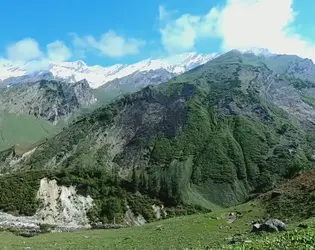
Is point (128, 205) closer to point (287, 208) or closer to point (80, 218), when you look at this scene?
point (80, 218)

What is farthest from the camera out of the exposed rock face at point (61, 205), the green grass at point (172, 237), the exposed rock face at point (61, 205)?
the exposed rock face at point (61, 205)

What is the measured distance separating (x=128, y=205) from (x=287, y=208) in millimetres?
109386

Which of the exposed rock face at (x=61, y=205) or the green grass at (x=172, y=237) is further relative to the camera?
the exposed rock face at (x=61, y=205)

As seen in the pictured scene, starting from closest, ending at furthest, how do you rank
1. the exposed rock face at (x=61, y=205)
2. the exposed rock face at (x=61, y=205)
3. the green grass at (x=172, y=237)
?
the green grass at (x=172, y=237), the exposed rock face at (x=61, y=205), the exposed rock face at (x=61, y=205)

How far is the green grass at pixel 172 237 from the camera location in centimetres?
4384

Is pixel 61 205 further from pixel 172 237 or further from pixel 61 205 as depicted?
pixel 172 237

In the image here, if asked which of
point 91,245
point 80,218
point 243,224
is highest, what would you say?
point 91,245

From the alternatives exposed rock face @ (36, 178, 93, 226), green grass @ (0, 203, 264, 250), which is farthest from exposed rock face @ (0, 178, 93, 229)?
green grass @ (0, 203, 264, 250)

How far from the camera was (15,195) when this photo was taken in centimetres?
14338

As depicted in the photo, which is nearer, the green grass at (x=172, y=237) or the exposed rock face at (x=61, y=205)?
the green grass at (x=172, y=237)

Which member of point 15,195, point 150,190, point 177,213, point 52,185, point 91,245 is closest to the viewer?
point 91,245

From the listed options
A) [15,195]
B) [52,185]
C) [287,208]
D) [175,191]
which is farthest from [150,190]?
[287,208]

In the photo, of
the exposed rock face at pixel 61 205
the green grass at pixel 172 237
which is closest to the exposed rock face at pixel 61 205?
the exposed rock face at pixel 61 205

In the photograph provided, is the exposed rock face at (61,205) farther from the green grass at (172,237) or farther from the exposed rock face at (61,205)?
the green grass at (172,237)
